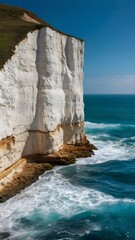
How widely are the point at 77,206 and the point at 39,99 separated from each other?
9693 mm

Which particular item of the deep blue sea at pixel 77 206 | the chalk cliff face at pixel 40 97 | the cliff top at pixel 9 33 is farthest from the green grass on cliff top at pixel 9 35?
the deep blue sea at pixel 77 206

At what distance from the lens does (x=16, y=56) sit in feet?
76.6

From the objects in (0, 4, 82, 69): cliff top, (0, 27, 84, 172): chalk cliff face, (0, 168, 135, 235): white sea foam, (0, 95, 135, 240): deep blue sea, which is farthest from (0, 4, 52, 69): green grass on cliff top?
(0, 95, 135, 240): deep blue sea

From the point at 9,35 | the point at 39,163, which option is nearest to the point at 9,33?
the point at 9,35

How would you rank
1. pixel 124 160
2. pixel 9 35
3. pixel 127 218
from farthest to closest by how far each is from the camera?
pixel 124 160, pixel 9 35, pixel 127 218

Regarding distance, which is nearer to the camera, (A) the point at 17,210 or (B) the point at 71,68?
(A) the point at 17,210

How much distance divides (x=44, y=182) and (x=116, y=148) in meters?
13.5

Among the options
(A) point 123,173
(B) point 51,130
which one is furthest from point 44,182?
(A) point 123,173

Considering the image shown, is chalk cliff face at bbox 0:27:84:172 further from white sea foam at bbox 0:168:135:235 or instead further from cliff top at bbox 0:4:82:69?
white sea foam at bbox 0:168:135:235

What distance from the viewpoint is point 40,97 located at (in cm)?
2592

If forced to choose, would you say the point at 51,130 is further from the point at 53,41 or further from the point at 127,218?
the point at 127,218

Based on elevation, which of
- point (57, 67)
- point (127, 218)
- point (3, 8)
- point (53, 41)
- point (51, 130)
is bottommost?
point (127, 218)

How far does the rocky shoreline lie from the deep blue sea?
485 mm

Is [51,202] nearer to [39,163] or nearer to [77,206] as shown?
[77,206]
